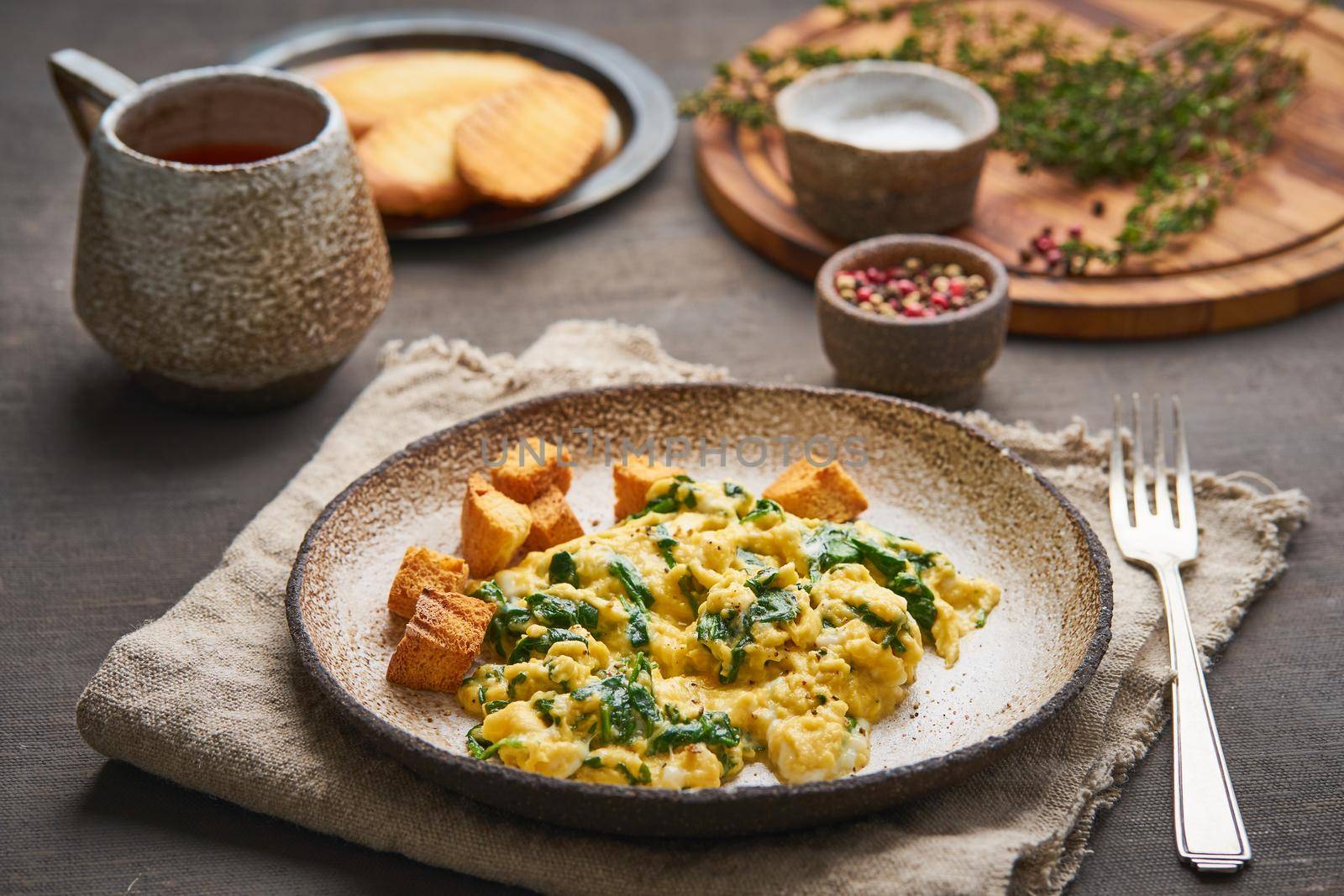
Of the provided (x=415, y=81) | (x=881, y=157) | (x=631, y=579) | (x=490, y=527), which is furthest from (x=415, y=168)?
(x=631, y=579)

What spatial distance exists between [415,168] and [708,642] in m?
2.29

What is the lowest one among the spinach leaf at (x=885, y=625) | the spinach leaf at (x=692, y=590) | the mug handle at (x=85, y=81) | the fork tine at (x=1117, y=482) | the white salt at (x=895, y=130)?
the fork tine at (x=1117, y=482)

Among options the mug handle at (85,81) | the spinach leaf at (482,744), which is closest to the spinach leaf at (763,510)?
the spinach leaf at (482,744)

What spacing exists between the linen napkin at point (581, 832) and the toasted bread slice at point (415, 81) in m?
1.86

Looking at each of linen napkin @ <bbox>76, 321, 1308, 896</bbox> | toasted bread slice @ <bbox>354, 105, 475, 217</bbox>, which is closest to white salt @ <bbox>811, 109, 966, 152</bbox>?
toasted bread slice @ <bbox>354, 105, 475, 217</bbox>

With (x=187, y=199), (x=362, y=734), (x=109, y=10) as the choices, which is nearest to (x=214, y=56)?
(x=109, y=10)

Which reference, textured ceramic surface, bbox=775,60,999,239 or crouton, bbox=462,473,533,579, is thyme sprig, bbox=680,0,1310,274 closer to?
textured ceramic surface, bbox=775,60,999,239

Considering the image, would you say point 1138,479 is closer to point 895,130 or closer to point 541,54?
point 895,130

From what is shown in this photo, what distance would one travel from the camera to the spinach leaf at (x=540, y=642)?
2.44 meters

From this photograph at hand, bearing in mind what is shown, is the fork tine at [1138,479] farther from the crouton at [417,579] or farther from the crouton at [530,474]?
the crouton at [417,579]

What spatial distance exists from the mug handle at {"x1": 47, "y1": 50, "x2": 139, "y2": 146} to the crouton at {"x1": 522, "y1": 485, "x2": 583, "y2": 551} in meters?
1.55

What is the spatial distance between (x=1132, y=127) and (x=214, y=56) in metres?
3.51

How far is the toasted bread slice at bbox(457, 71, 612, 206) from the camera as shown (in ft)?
13.7

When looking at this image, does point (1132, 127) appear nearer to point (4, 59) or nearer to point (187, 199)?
point (187, 199)
